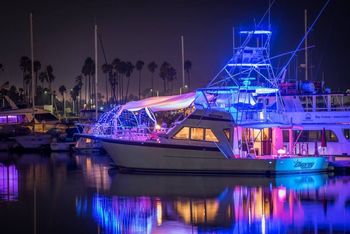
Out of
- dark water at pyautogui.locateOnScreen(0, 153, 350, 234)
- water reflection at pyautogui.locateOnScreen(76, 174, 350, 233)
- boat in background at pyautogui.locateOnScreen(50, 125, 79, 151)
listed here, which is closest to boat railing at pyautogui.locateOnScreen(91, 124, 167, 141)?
dark water at pyautogui.locateOnScreen(0, 153, 350, 234)

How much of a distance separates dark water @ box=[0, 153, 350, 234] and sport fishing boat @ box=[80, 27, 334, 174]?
1291 millimetres

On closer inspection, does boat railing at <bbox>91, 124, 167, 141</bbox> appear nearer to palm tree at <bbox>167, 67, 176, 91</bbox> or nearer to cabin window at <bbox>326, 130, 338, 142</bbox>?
cabin window at <bbox>326, 130, 338, 142</bbox>

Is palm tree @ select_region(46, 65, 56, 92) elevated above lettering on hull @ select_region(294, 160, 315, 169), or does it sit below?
above

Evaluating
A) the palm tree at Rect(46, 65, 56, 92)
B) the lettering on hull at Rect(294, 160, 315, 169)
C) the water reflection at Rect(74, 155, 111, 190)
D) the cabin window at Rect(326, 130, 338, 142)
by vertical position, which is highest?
the palm tree at Rect(46, 65, 56, 92)

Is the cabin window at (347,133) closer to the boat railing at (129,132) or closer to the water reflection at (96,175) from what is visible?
the boat railing at (129,132)

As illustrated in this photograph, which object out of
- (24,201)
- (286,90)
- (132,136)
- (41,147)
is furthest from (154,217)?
(41,147)

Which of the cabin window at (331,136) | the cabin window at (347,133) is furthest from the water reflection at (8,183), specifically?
the cabin window at (347,133)

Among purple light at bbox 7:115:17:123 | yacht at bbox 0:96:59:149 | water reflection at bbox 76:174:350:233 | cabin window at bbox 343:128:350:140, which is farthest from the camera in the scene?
purple light at bbox 7:115:17:123

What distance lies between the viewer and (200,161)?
118 ft

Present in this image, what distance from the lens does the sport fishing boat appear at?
117 ft

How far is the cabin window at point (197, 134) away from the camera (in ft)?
117

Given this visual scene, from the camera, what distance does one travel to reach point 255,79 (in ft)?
125

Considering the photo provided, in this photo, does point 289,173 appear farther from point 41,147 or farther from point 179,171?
point 41,147

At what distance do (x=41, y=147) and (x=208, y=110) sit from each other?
3637 cm
